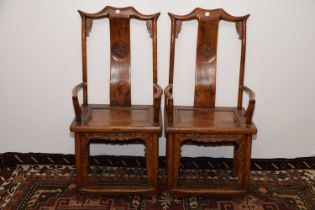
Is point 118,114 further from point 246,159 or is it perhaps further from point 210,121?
point 246,159

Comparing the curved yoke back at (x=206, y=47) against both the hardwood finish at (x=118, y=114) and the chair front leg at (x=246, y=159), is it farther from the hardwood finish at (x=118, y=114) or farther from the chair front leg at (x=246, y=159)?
the chair front leg at (x=246, y=159)

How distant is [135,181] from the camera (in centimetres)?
266

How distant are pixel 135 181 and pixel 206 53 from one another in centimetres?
101

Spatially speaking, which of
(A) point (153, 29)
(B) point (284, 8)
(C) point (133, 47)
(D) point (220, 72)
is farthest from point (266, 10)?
(C) point (133, 47)

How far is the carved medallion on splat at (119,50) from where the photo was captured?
254 cm

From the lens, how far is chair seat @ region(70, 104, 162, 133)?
2.22m

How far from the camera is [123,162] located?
2840 mm

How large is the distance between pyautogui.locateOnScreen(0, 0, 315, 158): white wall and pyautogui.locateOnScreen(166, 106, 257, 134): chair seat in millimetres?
181

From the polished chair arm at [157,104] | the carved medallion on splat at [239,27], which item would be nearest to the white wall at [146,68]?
the carved medallion on splat at [239,27]

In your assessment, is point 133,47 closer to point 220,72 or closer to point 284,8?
point 220,72

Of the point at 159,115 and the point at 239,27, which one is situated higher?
the point at 239,27

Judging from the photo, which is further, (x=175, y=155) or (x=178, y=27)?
(x=178, y=27)

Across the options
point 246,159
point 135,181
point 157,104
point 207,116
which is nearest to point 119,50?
point 157,104

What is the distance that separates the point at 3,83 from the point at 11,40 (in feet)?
1.05
